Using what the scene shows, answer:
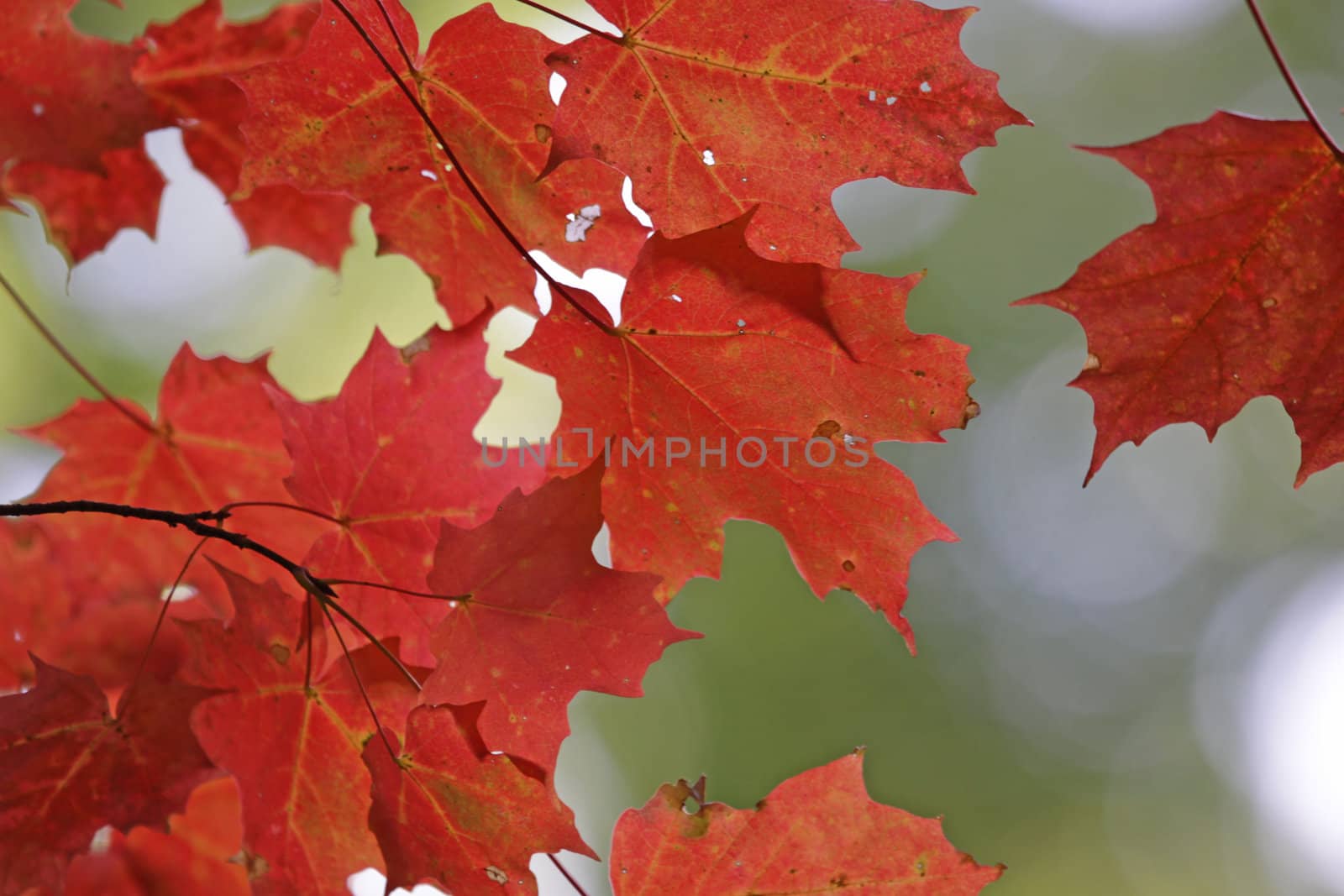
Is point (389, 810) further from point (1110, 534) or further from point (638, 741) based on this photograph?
point (1110, 534)

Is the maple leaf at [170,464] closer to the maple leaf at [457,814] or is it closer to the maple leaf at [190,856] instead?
the maple leaf at [190,856]

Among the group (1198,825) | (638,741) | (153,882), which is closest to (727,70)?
(153,882)

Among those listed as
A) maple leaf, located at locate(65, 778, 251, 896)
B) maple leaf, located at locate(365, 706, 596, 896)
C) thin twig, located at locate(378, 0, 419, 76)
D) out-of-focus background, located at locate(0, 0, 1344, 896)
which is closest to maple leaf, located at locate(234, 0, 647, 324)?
thin twig, located at locate(378, 0, 419, 76)

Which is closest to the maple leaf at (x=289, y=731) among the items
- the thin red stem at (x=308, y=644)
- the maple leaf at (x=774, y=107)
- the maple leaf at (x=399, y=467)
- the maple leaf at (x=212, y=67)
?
the thin red stem at (x=308, y=644)

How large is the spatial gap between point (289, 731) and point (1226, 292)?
88cm

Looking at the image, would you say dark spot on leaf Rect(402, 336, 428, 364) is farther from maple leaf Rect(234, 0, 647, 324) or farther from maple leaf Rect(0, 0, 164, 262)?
maple leaf Rect(0, 0, 164, 262)

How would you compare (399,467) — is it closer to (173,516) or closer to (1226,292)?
(173,516)

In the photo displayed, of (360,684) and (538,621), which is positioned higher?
(538,621)

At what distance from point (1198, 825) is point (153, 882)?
5.63 meters

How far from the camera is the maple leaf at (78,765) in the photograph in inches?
33.2

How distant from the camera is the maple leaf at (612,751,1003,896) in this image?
84 centimetres

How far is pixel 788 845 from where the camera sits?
87 centimetres

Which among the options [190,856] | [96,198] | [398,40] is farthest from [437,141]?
[190,856]

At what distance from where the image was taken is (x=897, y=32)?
32.2 inches
